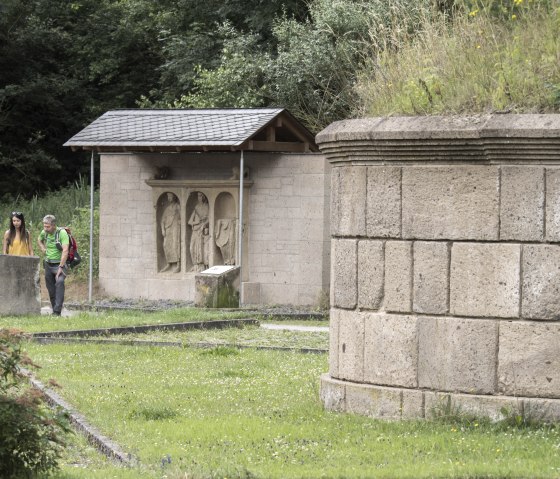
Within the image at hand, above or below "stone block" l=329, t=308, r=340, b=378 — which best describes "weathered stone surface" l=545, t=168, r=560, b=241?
above

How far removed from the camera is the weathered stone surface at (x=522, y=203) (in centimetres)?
1002

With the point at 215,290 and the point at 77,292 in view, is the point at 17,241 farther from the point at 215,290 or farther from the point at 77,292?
the point at 77,292

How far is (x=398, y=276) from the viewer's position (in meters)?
10.5

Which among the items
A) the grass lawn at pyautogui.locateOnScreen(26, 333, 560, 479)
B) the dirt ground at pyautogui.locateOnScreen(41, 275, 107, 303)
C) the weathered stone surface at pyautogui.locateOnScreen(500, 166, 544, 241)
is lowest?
the dirt ground at pyautogui.locateOnScreen(41, 275, 107, 303)

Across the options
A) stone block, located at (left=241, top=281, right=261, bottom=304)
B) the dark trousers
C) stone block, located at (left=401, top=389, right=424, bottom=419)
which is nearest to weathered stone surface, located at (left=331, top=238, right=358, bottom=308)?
stone block, located at (left=401, top=389, right=424, bottom=419)

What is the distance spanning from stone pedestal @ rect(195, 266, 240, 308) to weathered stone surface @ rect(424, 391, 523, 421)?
14.0m

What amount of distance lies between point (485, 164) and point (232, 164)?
665 inches

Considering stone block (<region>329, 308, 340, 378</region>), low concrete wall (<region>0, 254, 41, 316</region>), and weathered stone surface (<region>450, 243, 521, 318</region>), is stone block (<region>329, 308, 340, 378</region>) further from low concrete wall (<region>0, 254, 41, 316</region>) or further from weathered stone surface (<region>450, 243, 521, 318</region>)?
low concrete wall (<region>0, 254, 41, 316</region>)

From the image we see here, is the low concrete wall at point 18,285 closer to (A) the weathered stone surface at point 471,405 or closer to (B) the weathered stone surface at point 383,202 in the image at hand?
(B) the weathered stone surface at point 383,202

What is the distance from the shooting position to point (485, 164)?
10.2 m

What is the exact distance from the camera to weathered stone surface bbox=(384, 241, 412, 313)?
413 inches

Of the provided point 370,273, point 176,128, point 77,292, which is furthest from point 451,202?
point 77,292

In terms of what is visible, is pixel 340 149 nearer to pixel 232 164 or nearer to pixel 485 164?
pixel 485 164

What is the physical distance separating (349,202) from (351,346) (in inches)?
45.8
